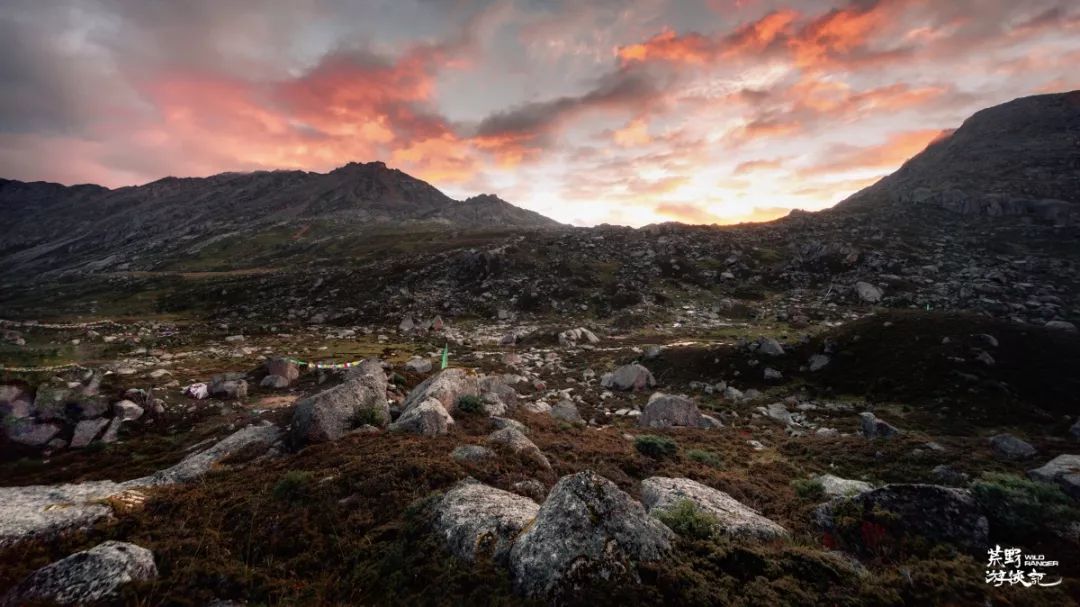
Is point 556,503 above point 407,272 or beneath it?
beneath

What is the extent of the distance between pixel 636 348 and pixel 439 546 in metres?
32.8

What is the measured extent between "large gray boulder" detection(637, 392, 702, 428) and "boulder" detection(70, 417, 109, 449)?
26037 millimetres

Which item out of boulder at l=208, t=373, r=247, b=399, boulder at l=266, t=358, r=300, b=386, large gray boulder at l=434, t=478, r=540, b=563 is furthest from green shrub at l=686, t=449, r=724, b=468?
boulder at l=266, t=358, r=300, b=386

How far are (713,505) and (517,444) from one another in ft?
21.3

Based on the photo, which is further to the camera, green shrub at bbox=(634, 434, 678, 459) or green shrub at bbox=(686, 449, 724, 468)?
green shrub at bbox=(634, 434, 678, 459)

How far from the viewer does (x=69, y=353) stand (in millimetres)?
32531

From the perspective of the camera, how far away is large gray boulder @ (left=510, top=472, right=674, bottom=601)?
685cm

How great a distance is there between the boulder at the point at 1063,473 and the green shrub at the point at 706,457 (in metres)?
9.43

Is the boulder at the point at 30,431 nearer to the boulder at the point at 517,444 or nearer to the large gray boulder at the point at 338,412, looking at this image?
the large gray boulder at the point at 338,412

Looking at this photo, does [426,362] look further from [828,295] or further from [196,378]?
[828,295]

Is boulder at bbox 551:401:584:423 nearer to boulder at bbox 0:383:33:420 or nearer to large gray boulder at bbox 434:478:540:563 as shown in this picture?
large gray boulder at bbox 434:478:540:563

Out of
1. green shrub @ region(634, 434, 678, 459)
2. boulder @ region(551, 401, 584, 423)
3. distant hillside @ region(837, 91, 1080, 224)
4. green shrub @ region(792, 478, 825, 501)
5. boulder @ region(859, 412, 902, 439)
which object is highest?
distant hillside @ region(837, 91, 1080, 224)

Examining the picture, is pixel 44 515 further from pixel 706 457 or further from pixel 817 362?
pixel 817 362

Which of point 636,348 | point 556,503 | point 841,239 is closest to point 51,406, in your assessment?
point 556,503
